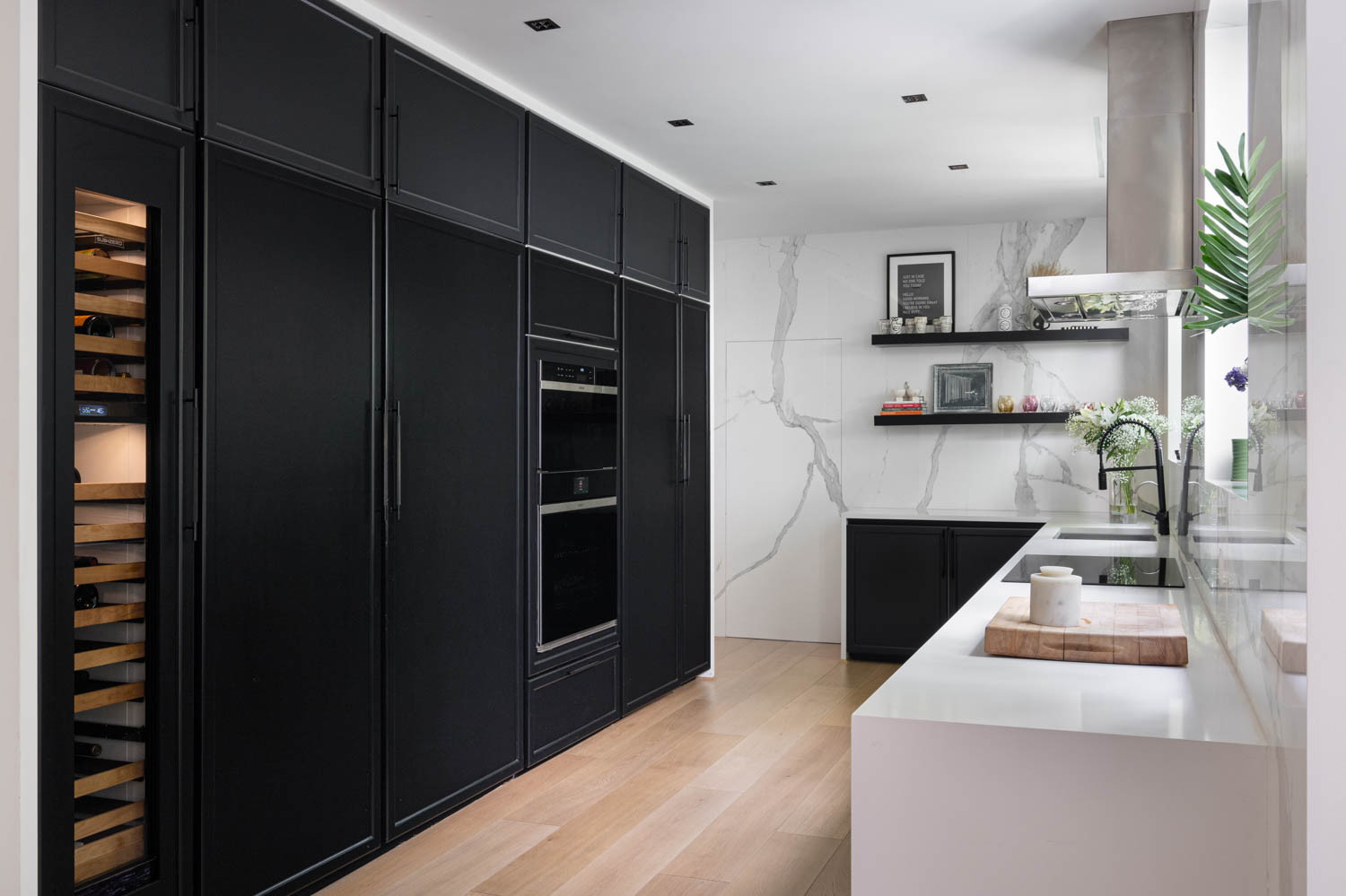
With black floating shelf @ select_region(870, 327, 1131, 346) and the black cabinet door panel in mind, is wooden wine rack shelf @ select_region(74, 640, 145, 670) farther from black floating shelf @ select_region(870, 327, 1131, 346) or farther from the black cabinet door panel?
black floating shelf @ select_region(870, 327, 1131, 346)

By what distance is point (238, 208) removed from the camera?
2631 mm

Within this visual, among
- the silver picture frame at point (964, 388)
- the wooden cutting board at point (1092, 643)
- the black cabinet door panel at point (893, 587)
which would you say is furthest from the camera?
the silver picture frame at point (964, 388)

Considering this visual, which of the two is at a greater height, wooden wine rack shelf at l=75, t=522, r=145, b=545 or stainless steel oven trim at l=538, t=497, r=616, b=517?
wooden wine rack shelf at l=75, t=522, r=145, b=545

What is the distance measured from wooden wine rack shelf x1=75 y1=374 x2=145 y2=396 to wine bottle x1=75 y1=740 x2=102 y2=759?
0.75 meters

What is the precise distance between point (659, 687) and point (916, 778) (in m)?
3.67

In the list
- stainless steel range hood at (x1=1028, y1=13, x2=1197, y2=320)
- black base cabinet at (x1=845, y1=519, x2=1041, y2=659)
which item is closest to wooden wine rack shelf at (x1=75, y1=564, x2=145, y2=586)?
stainless steel range hood at (x1=1028, y1=13, x2=1197, y2=320)

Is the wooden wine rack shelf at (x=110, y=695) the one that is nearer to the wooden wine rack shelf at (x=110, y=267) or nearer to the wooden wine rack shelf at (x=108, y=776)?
the wooden wine rack shelf at (x=108, y=776)

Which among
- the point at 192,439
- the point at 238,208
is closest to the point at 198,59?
the point at 238,208

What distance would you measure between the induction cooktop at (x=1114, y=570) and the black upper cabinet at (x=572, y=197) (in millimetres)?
2105

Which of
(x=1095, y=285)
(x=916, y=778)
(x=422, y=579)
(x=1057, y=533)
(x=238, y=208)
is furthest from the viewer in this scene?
(x=1057, y=533)

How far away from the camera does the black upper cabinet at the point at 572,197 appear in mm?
4023

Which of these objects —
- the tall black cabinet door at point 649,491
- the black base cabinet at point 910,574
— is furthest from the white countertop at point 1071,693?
the black base cabinet at point 910,574

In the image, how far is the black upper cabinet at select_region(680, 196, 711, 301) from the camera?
545 centimetres

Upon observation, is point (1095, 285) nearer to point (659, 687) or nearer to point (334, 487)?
point (334, 487)
